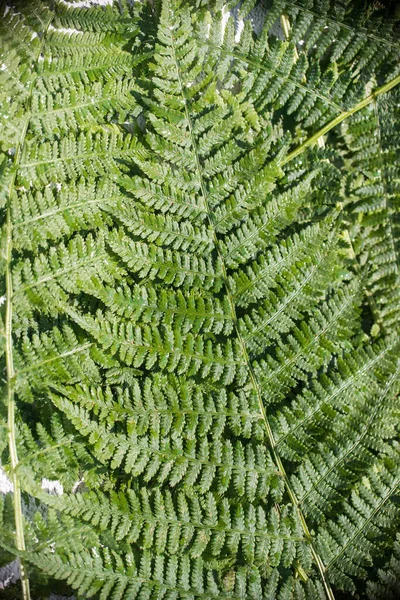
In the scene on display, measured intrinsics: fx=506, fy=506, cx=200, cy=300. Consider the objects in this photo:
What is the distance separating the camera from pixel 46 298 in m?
1.70

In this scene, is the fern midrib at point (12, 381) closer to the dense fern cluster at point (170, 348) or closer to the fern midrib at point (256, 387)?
the dense fern cluster at point (170, 348)

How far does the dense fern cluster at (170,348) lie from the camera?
1573 mm

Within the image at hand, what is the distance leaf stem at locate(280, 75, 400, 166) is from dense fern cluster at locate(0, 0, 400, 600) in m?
0.20

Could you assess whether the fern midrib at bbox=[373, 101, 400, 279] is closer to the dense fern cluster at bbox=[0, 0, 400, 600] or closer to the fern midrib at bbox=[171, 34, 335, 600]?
the dense fern cluster at bbox=[0, 0, 400, 600]

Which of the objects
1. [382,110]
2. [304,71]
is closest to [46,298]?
[304,71]

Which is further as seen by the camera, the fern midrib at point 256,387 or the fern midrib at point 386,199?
the fern midrib at point 386,199

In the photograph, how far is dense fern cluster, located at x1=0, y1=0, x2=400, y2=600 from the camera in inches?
61.9

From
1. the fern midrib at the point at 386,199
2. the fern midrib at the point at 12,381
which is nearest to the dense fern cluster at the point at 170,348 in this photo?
the fern midrib at the point at 12,381

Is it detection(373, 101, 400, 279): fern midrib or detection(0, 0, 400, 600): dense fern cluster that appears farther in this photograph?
detection(373, 101, 400, 279): fern midrib

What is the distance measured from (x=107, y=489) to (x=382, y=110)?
5.63 feet

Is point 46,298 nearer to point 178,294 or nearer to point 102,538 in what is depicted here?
point 178,294

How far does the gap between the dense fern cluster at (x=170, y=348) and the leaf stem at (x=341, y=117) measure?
0.20 meters

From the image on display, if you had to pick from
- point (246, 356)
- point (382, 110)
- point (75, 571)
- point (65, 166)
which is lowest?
point (75, 571)

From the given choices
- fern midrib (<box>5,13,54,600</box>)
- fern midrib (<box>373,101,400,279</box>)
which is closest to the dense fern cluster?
fern midrib (<box>5,13,54,600</box>)
